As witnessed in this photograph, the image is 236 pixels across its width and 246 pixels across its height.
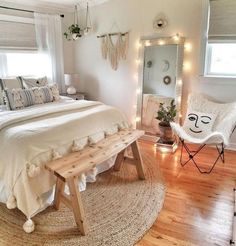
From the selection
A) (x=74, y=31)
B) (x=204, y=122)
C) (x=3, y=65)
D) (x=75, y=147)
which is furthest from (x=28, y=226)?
(x=74, y=31)

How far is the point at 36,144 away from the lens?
2.12 meters

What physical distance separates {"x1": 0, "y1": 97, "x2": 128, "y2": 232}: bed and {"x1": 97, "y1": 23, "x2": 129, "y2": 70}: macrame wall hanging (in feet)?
5.94

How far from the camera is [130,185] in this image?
2703 millimetres

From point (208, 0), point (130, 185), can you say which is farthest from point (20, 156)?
point (208, 0)

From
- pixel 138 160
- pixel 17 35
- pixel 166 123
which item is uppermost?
pixel 17 35

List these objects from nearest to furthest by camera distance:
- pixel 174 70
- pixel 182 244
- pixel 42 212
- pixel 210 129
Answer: pixel 182 244
pixel 42 212
pixel 210 129
pixel 174 70

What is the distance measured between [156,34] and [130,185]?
8.03 feet

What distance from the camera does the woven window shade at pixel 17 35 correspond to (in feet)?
12.5

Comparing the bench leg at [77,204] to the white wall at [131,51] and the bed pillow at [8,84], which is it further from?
the white wall at [131,51]

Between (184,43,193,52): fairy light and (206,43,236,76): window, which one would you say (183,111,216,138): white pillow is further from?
(184,43,193,52): fairy light

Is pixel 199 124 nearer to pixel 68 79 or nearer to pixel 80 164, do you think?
pixel 80 164

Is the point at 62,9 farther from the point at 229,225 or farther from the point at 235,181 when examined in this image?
the point at 229,225

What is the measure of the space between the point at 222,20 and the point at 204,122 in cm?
143

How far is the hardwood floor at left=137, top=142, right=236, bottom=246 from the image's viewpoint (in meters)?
1.94
